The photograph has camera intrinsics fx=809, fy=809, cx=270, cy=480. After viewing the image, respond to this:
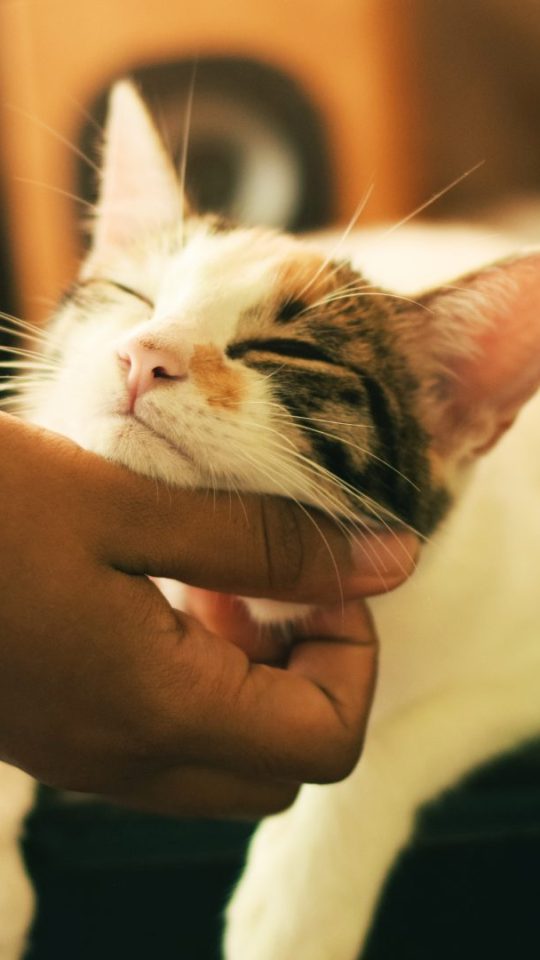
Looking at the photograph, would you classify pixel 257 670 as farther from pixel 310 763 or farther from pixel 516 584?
pixel 516 584

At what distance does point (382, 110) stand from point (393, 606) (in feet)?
2.90

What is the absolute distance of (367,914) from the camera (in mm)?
678

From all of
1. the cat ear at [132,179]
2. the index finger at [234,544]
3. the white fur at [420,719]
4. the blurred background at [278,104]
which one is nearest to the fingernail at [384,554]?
the index finger at [234,544]

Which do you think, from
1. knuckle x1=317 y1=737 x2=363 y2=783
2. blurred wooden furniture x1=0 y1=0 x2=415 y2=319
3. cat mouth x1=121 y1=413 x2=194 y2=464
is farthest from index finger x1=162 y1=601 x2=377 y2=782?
blurred wooden furniture x1=0 y1=0 x2=415 y2=319

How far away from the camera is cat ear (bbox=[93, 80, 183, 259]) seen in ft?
2.55

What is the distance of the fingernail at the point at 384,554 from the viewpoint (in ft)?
2.00

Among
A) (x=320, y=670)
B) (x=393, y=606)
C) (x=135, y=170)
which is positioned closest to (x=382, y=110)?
(x=135, y=170)

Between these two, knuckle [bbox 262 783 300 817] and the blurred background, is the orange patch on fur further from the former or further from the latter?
the blurred background

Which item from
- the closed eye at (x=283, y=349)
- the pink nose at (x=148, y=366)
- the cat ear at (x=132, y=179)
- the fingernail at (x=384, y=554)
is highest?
the cat ear at (x=132, y=179)

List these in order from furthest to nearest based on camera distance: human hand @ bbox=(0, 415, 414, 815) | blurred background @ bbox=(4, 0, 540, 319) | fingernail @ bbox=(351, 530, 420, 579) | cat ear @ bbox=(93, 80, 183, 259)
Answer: blurred background @ bbox=(4, 0, 540, 319) → cat ear @ bbox=(93, 80, 183, 259) → fingernail @ bbox=(351, 530, 420, 579) → human hand @ bbox=(0, 415, 414, 815)

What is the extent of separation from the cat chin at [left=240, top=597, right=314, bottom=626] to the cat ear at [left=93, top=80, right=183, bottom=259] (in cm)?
40

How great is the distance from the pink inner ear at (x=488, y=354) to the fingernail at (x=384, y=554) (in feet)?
0.41

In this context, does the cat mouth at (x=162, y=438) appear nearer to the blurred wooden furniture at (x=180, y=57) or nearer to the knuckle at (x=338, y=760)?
the knuckle at (x=338, y=760)

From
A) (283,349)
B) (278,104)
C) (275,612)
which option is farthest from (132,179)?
(278,104)
